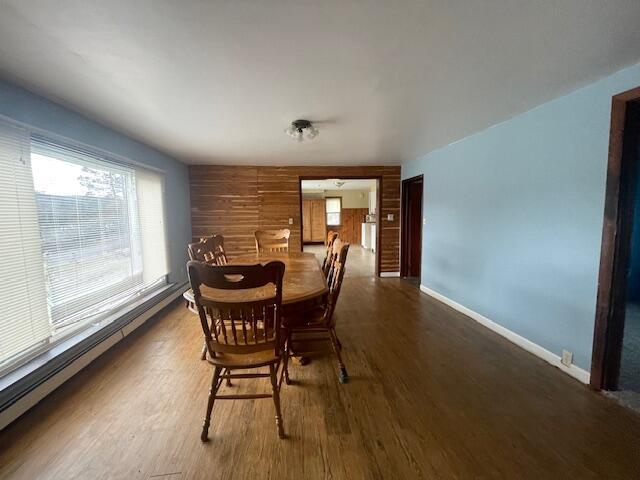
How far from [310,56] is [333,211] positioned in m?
8.59

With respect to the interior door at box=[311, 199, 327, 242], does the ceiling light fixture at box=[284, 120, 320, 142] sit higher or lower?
higher

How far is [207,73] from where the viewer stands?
1581 millimetres

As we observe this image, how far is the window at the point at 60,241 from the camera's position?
5.31 ft

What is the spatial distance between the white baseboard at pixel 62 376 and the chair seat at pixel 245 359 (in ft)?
4.15

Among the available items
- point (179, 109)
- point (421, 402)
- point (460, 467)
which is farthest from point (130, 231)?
point (460, 467)

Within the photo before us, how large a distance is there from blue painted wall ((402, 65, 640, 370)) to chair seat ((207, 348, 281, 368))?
2.22 metres

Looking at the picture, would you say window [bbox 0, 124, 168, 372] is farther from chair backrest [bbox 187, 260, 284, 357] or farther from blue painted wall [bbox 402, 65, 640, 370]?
blue painted wall [bbox 402, 65, 640, 370]

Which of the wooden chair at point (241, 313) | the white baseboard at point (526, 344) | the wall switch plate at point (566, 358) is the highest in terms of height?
the wooden chair at point (241, 313)

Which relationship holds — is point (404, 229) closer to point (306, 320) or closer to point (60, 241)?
point (306, 320)

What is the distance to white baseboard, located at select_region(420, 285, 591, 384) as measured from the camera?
1871 millimetres

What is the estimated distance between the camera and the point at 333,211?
32.8 ft

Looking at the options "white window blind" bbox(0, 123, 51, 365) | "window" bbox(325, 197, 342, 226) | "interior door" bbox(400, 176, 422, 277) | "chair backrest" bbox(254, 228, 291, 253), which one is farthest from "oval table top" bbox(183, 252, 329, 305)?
"window" bbox(325, 197, 342, 226)

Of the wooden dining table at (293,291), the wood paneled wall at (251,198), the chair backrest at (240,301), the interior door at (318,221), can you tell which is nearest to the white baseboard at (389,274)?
the wood paneled wall at (251,198)

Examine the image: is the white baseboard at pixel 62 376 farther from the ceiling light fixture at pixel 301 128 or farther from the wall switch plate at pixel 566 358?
the wall switch plate at pixel 566 358
